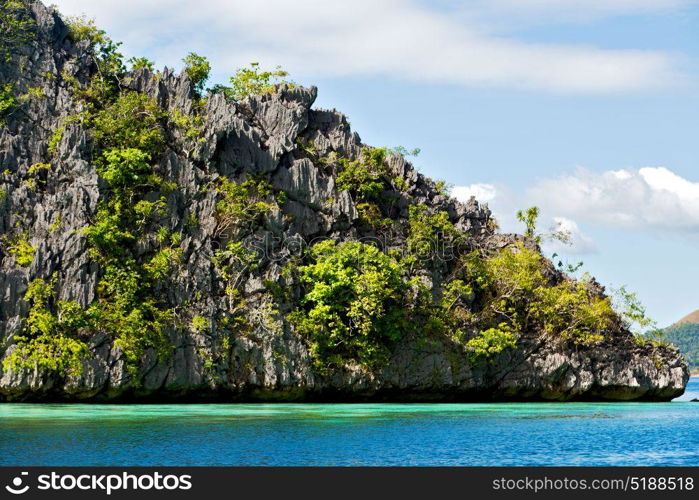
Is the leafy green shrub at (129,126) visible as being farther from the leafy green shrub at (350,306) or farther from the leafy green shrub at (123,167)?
the leafy green shrub at (350,306)

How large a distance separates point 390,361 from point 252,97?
13.3 meters

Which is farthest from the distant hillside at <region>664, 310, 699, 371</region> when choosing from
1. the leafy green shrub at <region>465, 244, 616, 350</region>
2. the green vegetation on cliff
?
the leafy green shrub at <region>465, 244, 616, 350</region>

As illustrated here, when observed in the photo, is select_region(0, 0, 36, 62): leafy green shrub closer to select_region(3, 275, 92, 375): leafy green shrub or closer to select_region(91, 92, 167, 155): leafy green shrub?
select_region(91, 92, 167, 155): leafy green shrub

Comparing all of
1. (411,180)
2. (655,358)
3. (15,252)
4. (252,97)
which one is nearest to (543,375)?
(655,358)

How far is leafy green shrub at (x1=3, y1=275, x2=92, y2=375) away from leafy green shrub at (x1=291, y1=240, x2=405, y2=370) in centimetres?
816

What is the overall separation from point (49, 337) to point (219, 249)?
24.8ft

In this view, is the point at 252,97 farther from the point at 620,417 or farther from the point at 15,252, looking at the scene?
the point at 620,417

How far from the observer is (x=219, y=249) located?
36.1m

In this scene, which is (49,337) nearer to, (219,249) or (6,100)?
(219,249)

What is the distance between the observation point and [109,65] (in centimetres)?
4003

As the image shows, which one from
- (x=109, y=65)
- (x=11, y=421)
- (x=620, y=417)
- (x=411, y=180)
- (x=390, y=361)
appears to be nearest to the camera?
(x=11, y=421)

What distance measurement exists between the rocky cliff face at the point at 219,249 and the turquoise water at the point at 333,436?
227cm

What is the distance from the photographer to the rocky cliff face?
3275 centimetres

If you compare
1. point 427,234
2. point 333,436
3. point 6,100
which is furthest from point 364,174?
point 333,436
